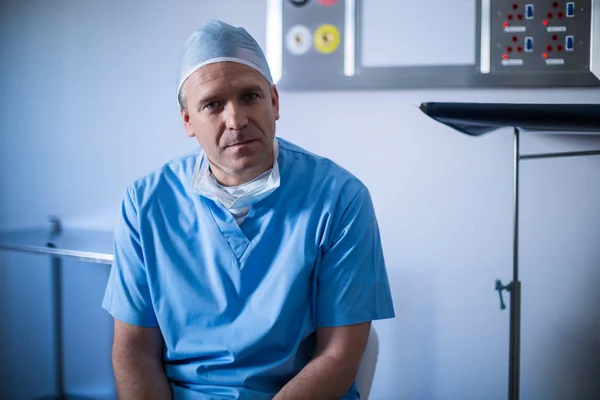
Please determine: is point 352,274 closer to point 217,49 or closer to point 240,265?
point 240,265

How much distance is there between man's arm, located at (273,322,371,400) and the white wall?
647 mm

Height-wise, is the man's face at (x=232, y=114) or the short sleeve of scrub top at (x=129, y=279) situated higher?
the man's face at (x=232, y=114)

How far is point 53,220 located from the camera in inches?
72.3

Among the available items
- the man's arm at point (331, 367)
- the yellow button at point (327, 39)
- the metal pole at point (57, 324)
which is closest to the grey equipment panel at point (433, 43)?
the yellow button at point (327, 39)

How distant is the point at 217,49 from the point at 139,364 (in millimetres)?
612

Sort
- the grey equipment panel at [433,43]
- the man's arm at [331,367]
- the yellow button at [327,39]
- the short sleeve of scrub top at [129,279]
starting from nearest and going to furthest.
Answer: the man's arm at [331,367] < the short sleeve of scrub top at [129,279] < the grey equipment panel at [433,43] < the yellow button at [327,39]

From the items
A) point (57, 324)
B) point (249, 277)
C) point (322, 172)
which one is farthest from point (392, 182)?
point (57, 324)

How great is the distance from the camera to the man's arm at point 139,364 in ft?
3.29

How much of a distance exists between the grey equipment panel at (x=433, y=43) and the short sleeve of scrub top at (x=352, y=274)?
65 cm

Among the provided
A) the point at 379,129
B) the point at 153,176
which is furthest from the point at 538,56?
the point at 153,176

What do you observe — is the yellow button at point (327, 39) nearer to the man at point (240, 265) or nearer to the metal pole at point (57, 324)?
the man at point (240, 265)

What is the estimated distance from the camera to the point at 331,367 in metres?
0.96

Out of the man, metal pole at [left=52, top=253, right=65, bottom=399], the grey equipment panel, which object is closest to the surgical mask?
the man

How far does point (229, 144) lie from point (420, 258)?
81 centimetres
